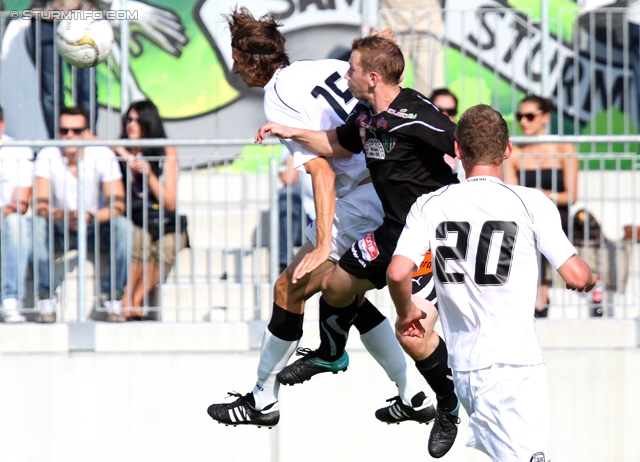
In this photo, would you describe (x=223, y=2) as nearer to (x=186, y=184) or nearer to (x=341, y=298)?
(x=186, y=184)

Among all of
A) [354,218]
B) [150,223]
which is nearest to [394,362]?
[354,218]

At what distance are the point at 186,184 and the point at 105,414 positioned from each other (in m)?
1.86

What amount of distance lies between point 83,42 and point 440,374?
15.1 feet

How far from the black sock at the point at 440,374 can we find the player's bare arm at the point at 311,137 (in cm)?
121

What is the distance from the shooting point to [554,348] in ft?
23.6

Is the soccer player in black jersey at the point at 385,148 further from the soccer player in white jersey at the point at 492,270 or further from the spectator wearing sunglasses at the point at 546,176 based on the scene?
the spectator wearing sunglasses at the point at 546,176

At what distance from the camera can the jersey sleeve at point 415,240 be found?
4105 millimetres

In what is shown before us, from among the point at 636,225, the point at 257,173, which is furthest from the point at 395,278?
the point at 636,225

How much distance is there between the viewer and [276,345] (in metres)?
5.46

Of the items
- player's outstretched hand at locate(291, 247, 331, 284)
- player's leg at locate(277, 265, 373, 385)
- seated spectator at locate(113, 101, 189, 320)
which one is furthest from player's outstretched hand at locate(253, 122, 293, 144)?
seated spectator at locate(113, 101, 189, 320)

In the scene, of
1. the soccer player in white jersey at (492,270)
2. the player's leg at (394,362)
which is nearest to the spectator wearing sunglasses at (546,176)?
the player's leg at (394,362)

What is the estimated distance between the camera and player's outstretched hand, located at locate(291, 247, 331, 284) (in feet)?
16.0

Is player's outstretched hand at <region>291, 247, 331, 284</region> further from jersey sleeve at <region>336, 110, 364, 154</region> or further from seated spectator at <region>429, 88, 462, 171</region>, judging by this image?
seated spectator at <region>429, 88, 462, 171</region>

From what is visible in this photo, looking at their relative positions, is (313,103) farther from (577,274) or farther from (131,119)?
(131,119)
